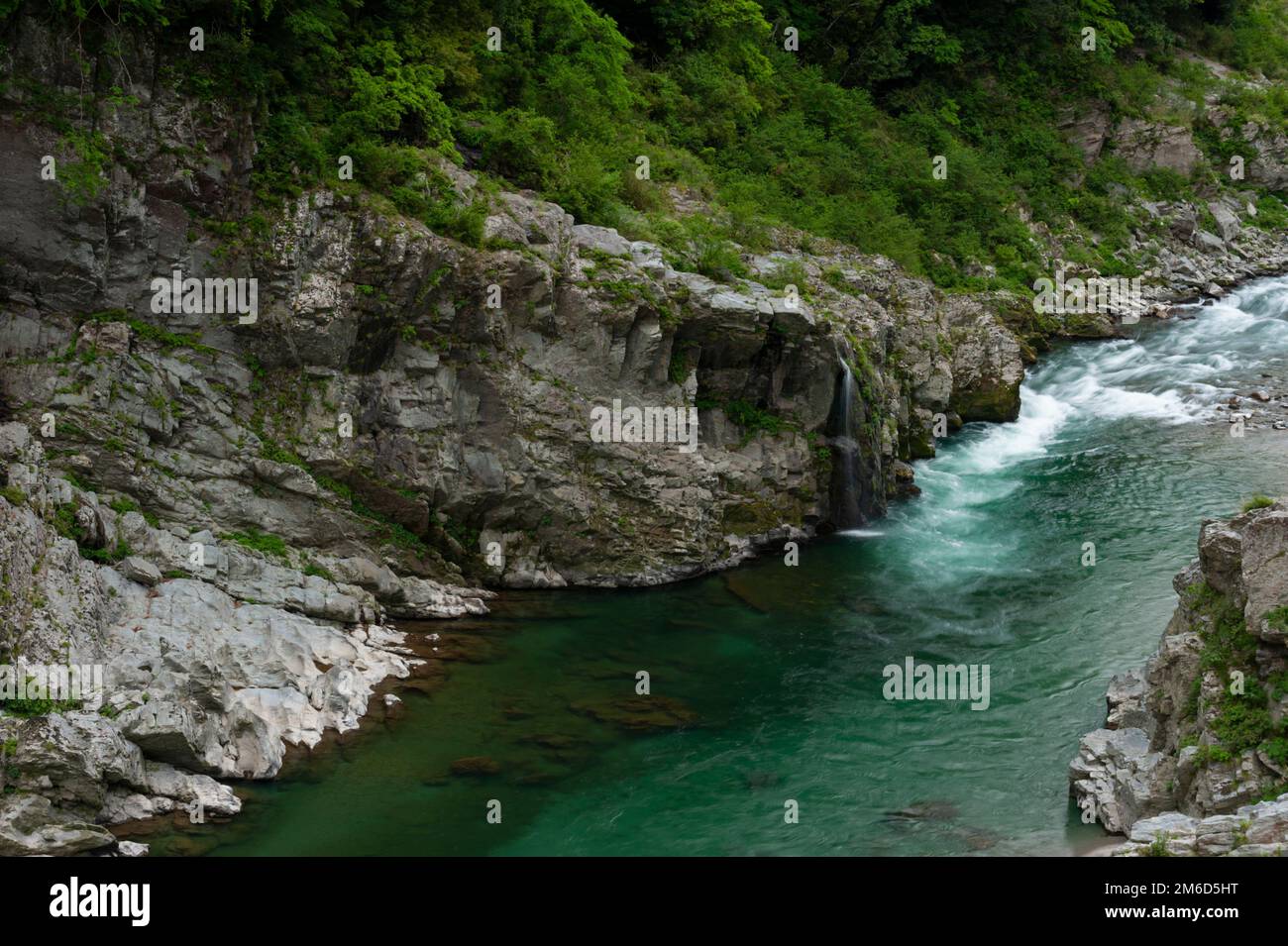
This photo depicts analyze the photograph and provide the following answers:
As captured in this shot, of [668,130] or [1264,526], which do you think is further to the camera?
[668,130]

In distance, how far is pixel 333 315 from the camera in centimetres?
1800

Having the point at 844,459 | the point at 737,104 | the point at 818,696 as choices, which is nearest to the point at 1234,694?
the point at 818,696

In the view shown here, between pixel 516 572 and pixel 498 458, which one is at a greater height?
pixel 498 458

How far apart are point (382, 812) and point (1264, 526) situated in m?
9.85

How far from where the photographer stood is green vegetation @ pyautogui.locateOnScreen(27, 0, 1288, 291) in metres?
18.6

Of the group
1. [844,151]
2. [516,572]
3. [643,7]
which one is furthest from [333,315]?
[844,151]

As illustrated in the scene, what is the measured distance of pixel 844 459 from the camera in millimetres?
22281

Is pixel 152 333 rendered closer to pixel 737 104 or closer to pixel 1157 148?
pixel 737 104

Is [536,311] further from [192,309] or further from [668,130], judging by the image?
[668,130]

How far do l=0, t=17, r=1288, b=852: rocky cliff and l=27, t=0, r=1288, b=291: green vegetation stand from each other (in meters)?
0.62

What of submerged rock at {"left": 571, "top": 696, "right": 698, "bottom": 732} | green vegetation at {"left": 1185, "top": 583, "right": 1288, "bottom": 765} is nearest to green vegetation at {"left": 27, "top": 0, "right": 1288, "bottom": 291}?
submerged rock at {"left": 571, "top": 696, "right": 698, "bottom": 732}

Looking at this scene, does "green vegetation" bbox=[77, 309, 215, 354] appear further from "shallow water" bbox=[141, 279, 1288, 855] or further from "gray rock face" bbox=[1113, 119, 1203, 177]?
"gray rock face" bbox=[1113, 119, 1203, 177]

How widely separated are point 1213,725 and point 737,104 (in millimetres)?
22449

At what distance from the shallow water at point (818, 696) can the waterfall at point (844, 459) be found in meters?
0.42
